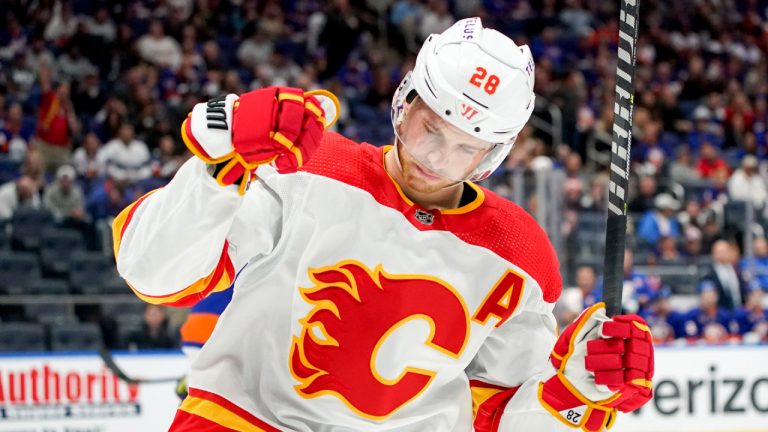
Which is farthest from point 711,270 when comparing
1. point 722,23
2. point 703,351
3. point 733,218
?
point 722,23

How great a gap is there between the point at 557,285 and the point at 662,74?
11290 mm

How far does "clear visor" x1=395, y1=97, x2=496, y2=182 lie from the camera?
219 cm

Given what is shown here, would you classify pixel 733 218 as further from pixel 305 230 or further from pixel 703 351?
pixel 305 230

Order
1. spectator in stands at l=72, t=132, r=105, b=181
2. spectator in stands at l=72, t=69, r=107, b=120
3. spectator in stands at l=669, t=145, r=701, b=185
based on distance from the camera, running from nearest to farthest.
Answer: spectator in stands at l=72, t=132, r=105, b=181
spectator in stands at l=72, t=69, r=107, b=120
spectator in stands at l=669, t=145, r=701, b=185

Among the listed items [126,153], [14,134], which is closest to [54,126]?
[14,134]

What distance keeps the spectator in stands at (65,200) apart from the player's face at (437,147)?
562 cm

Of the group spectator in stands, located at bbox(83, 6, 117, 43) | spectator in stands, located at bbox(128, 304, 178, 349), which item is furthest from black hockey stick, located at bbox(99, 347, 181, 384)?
spectator in stands, located at bbox(83, 6, 117, 43)

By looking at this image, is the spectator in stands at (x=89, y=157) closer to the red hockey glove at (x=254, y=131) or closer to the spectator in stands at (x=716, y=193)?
the spectator in stands at (x=716, y=193)

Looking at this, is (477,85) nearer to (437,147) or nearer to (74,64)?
(437,147)

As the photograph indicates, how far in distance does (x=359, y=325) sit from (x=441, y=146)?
1.25 feet

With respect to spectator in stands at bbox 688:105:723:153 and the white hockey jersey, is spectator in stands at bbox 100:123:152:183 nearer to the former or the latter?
spectator in stands at bbox 688:105:723:153

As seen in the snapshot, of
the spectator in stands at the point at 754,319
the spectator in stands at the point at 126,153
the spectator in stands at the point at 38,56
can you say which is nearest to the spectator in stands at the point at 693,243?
the spectator in stands at the point at 754,319

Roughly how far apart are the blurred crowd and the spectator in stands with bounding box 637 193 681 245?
0.02 meters

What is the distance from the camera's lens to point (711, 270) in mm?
8242
